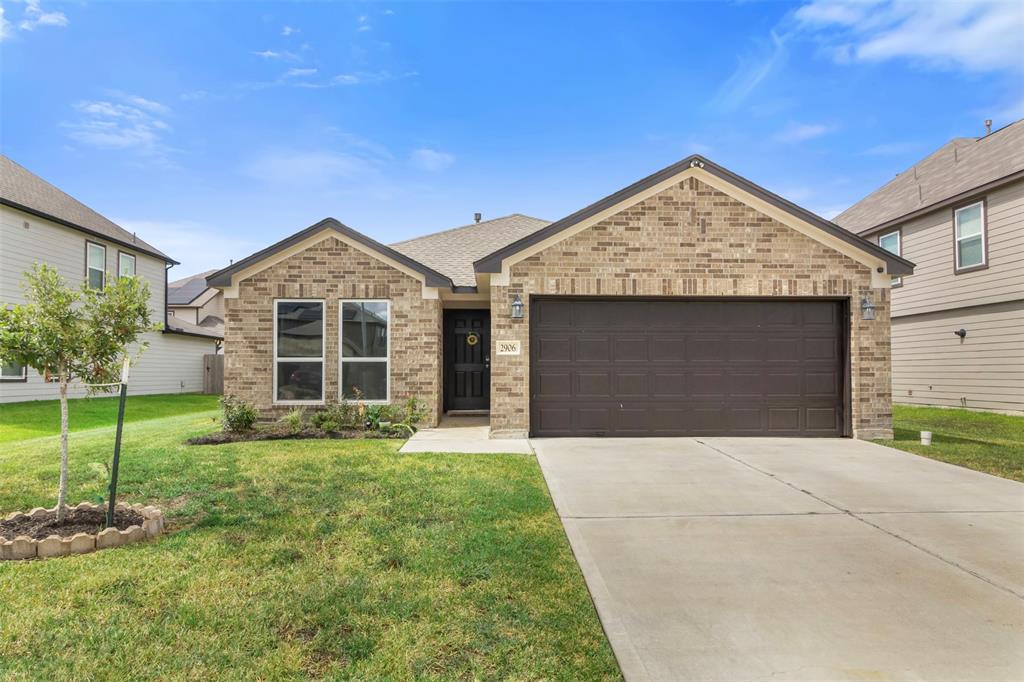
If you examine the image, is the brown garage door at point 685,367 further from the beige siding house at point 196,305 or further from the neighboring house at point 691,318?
the beige siding house at point 196,305

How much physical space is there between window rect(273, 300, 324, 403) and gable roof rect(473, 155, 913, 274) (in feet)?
11.7

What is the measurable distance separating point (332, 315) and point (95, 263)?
11926 mm

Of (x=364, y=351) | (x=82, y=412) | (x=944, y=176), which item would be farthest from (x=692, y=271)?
(x=82, y=412)

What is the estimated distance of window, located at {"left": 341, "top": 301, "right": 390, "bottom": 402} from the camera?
1037cm

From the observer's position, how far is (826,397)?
943 cm

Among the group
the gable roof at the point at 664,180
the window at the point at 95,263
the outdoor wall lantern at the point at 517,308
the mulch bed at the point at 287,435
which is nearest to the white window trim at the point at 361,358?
the mulch bed at the point at 287,435

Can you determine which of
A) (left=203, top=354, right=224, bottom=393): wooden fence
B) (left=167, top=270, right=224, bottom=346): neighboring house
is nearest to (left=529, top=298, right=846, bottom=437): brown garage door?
(left=203, top=354, right=224, bottom=393): wooden fence

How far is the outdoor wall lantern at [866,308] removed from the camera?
30.2 ft

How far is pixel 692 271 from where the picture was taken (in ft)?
30.2

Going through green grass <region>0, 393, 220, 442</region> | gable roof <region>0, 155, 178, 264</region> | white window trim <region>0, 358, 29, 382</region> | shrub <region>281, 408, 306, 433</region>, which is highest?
gable roof <region>0, 155, 178, 264</region>

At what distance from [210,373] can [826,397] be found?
2203 cm

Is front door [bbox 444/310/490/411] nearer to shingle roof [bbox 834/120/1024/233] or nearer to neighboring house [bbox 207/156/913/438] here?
neighboring house [bbox 207/156/913/438]

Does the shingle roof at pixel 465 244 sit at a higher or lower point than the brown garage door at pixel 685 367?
higher

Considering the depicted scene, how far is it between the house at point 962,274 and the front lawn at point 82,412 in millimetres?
18420
